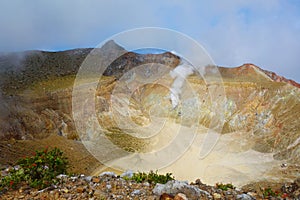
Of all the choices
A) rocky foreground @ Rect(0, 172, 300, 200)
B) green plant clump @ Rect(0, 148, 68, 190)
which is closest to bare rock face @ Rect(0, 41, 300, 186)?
green plant clump @ Rect(0, 148, 68, 190)

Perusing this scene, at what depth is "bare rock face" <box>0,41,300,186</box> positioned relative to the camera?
3297cm

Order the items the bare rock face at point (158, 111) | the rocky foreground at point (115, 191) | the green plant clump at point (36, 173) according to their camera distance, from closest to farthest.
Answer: the rocky foreground at point (115, 191), the green plant clump at point (36, 173), the bare rock face at point (158, 111)

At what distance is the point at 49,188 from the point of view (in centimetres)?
755

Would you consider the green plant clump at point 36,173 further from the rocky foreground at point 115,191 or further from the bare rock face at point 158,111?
the bare rock face at point 158,111

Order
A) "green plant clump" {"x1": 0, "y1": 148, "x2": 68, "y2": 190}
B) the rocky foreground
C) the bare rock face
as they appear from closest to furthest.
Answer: the rocky foreground < "green plant clump" {"x1": 0, "y1": 148, "x2": 68, "y2": 190} < the bare rock face

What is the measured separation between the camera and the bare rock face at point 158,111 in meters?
33.0

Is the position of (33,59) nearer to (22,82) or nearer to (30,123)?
(22,82)

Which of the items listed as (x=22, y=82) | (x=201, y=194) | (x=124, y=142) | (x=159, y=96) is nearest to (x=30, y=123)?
(x=124, y=142)

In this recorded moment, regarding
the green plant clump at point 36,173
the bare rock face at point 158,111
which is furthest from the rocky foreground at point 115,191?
the bare rock face at point 158,111

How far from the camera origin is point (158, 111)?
201 feet

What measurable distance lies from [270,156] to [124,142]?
22125 millimetres

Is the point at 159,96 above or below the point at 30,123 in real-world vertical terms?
above

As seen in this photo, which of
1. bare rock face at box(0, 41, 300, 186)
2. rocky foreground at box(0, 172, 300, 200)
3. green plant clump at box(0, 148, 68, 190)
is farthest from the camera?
bare rock face at box(0, 41, 300, 186)

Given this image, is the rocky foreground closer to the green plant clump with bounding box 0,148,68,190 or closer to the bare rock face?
the green plant clump with bounding box 0,148,68,190
